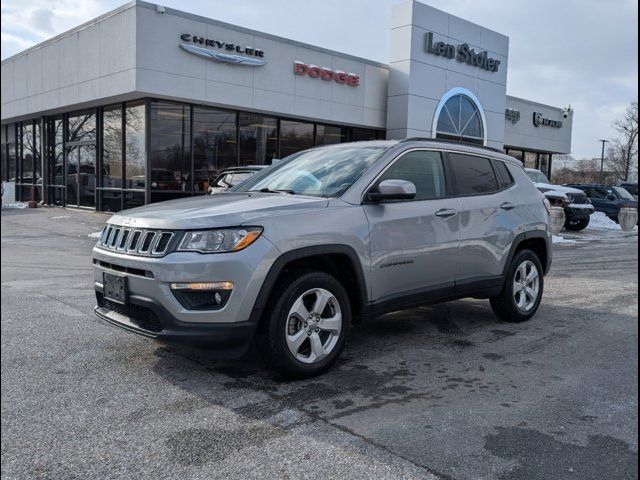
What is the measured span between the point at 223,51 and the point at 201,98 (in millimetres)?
1603

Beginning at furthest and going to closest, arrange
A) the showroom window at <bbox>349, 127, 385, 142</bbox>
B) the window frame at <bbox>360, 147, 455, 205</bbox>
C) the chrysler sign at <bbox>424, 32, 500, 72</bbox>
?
the showroom window at <bbox>349, 127, 385, 142</bbox>, the chrysler sign at <bbox>424, 32, 500, 72</bbox>, the window frame at <bbox>360, 147, 455, 205</bbox>

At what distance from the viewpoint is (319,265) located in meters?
4.39

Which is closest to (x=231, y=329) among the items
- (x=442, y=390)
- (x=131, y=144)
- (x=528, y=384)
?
(x=442, y=390)

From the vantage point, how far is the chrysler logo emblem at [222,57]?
16.5m

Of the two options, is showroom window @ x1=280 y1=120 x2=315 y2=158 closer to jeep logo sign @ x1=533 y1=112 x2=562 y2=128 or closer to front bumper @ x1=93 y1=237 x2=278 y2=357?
jeep logo sign @ x1=533 y1=112 x2=562 y2=128

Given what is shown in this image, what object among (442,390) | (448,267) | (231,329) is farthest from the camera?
(448,267)

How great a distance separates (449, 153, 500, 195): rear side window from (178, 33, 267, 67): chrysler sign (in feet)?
41.6

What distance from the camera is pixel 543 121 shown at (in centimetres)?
3309

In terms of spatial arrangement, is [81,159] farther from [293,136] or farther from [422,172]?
[422,172]

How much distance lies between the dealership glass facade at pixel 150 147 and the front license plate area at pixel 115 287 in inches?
523

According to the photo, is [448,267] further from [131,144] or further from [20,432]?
[131,144]

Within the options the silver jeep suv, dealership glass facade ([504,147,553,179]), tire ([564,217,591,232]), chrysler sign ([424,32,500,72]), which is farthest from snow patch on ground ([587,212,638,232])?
the silver jeep suv

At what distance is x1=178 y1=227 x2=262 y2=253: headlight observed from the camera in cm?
378

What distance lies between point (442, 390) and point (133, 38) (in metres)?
14.4
